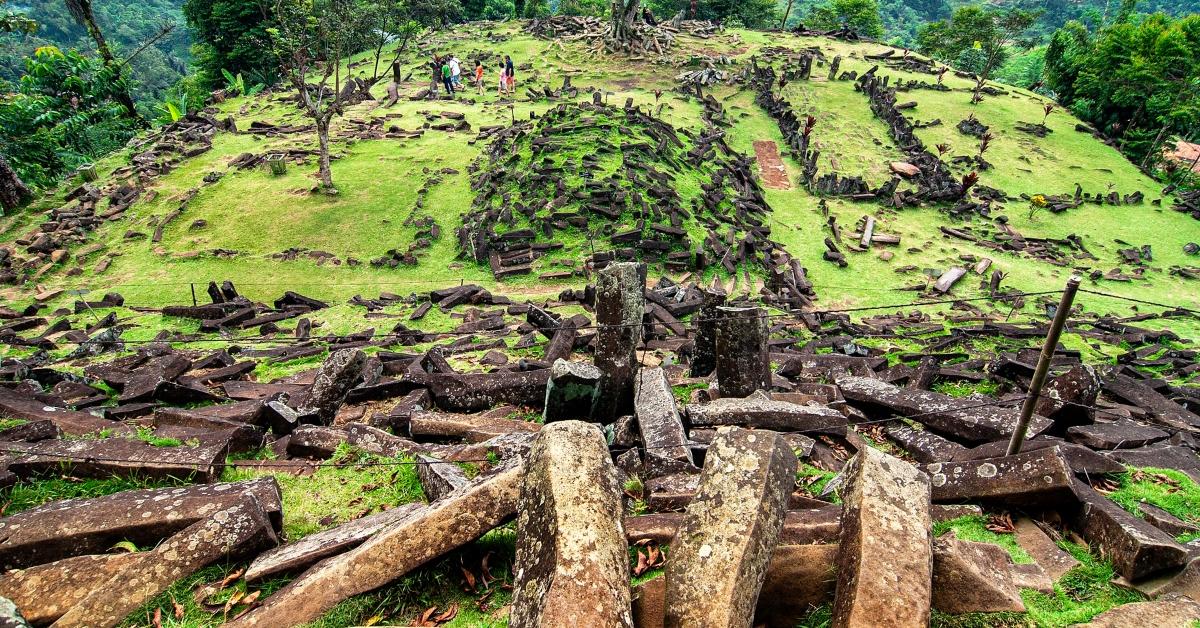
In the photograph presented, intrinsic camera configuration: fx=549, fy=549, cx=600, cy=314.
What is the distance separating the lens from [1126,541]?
360cm

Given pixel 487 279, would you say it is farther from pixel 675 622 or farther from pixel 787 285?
pixel 675 622

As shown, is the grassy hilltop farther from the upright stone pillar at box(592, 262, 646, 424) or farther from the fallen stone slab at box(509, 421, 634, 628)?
the fallen stone slab at box(509, 421, 634, 628)

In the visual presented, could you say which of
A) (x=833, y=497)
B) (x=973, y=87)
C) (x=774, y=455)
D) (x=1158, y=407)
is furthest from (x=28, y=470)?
(x=973, y=87)

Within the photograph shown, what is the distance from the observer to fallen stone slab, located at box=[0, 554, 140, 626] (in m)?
3.33

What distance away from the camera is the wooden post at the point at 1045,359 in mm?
4047

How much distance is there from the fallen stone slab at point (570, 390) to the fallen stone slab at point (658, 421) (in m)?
0.54

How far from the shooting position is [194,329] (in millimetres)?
11281

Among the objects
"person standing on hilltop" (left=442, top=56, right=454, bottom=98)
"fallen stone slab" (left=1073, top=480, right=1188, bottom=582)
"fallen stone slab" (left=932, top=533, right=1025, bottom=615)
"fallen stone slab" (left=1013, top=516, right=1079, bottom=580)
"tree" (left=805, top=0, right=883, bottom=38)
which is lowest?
"fallen stone slab" (left=1013, top=516, right=1079, bottom=580)

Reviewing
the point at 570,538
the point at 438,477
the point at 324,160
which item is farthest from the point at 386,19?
the point at 570,538

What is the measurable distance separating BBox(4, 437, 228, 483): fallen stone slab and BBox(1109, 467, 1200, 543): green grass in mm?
7647

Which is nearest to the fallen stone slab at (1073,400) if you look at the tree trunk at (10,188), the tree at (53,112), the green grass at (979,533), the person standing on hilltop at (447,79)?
the green grass at (979,533)

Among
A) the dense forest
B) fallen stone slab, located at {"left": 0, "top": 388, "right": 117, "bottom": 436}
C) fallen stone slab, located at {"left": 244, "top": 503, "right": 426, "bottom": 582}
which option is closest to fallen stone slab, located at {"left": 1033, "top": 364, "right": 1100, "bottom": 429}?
fallen stone slab, located at {"left": 244, "top": 503, "right": 426, "bottom": 582}

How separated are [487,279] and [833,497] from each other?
37.0 feet

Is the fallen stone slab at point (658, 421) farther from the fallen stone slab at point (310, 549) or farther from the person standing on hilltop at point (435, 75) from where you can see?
the person standing on hilltop at point (435, 75)
